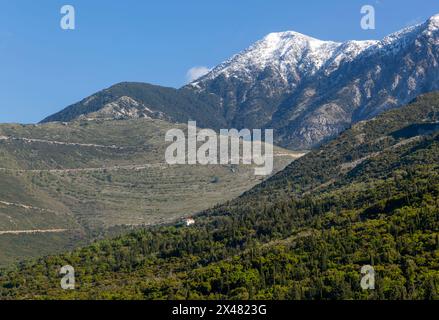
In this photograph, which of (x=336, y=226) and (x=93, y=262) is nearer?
(x=336, y=226)

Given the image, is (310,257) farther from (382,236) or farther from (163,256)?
(163,256)

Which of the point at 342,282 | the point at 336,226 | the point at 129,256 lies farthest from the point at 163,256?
the point at 342,282
